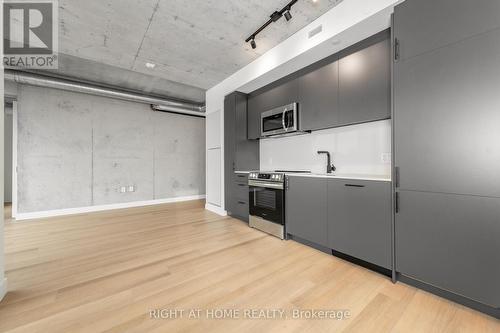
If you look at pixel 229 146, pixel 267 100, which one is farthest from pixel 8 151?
pixel 267 100

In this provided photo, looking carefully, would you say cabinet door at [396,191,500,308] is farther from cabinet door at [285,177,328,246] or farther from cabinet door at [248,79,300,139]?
cabinet door at [248,79,300,139]

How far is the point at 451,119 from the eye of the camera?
158 centimetres

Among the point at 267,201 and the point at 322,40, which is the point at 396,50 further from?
the point at 267,201

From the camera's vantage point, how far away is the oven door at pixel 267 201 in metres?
3.02

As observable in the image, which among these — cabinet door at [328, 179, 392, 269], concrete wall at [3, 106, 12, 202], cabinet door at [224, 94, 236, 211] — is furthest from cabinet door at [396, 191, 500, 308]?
concrete wall at [3, 106, 12, 202]

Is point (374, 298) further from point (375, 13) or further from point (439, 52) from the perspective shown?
point (375, 13)

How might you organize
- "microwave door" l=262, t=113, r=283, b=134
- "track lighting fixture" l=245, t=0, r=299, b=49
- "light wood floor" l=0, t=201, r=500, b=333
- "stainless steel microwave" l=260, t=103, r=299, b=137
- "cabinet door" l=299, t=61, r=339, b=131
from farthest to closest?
"microwave door" l=262, t=113, r=283, b=134
"stainless steel microwave" l=260, t=103, r=299, b=137
"cabinet door" l=299, t=61, r=339, b=131
"track lighting fixture" l=245, t=0, r=299, b=49
"light wood floor" l=0, t=201, r=500, b=333

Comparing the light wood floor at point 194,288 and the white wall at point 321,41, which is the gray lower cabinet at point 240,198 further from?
the white wall at point 321,41

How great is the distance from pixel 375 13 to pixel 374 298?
259 centimetres

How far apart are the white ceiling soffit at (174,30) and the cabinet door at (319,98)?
0.67 metres

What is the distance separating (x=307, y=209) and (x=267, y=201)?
29.9 inches

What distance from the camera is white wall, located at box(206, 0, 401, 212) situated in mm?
2064

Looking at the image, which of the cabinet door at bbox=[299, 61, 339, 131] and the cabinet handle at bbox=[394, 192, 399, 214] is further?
the cabinet door at bbox=[299, 61, 339, 131]

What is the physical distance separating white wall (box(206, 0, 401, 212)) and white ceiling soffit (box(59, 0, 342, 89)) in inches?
5.2
